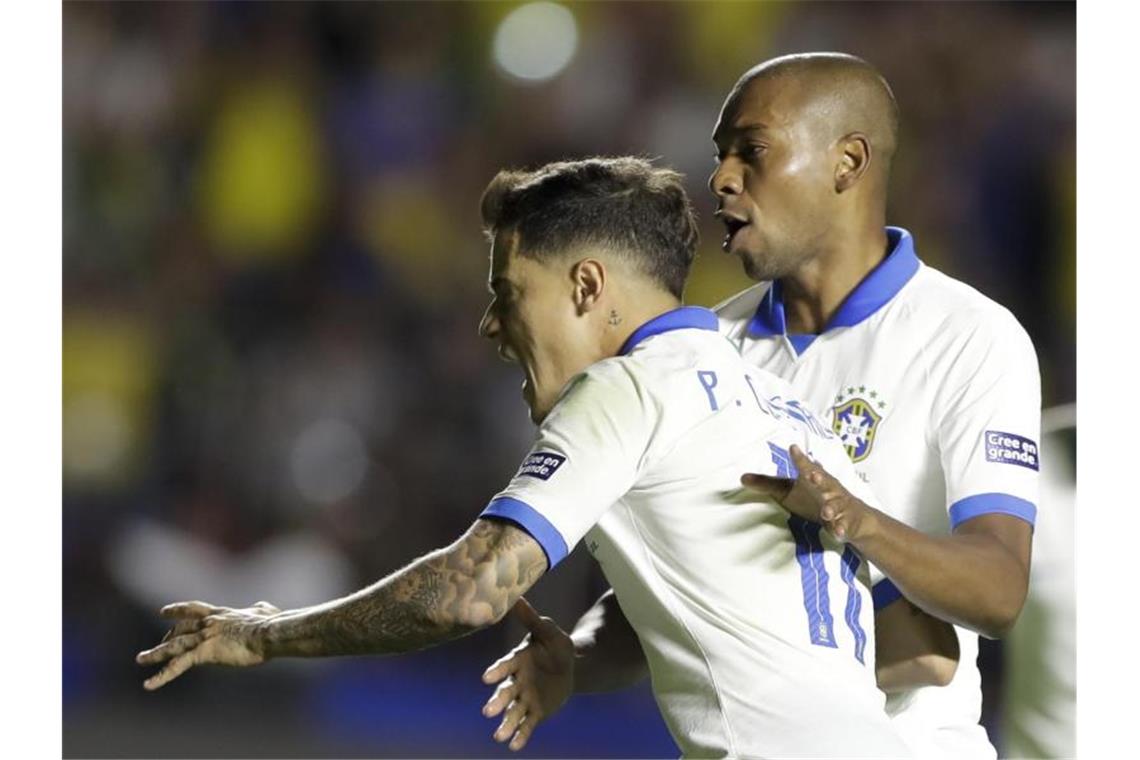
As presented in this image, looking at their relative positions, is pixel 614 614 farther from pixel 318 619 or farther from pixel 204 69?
pixel 204 69

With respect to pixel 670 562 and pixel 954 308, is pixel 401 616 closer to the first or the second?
pixel 670 562

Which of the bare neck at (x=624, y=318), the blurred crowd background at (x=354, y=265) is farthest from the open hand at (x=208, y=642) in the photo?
the blurred crowd background at (x=354, y=265)

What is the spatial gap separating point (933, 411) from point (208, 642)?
3.89 feet

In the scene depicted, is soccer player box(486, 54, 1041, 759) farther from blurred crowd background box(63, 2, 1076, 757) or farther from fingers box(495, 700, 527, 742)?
blurred crowd background box(63, 2, 1076, 757)

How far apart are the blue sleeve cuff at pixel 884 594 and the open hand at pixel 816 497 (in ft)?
1.81

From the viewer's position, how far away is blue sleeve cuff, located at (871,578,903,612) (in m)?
2.37

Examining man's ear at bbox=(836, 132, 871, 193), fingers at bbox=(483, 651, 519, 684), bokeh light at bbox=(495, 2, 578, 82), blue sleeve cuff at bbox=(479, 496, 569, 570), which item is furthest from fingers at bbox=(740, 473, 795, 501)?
bokeh light at bbox=(495, 2, 578, 82)

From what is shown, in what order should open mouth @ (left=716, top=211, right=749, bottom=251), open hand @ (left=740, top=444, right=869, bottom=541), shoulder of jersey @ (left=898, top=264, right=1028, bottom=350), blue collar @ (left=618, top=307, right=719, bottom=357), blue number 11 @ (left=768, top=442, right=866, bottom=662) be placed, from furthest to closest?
1. open mouth @ (left=716, top=211, right=749, bottom=251)
2. shoulder of jersey @ (left=898, top=264, right=1028, bottom=350)
3. blue collar @ (left=618, top=307, right=719, bottom=357)
4. blue number 11 @ (left=768, top=442, right=866, bottom=662)
5. open hand @ (left=740, top=444, right=869, bottom=541)

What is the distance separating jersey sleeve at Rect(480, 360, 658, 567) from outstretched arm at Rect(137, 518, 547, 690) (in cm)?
3

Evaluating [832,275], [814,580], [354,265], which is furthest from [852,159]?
[354,265]

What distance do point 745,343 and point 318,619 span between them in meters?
1.10

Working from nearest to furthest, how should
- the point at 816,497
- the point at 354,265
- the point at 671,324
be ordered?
the point at 816,497 < the point at 671,324 < the point at 354,265

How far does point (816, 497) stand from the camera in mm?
1820
